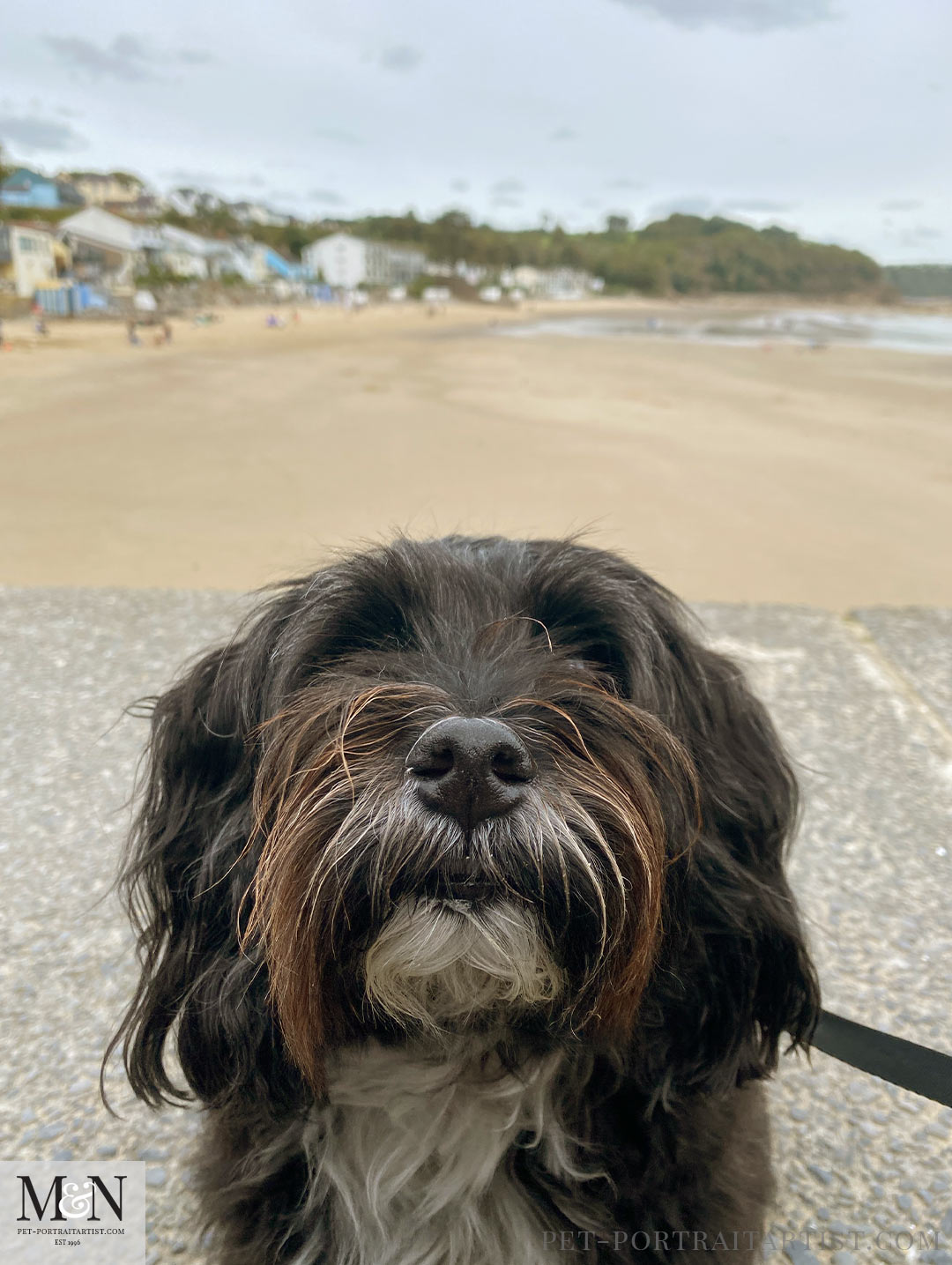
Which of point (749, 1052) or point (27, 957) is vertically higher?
point (749, 1052)

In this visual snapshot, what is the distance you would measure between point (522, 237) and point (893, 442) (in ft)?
379

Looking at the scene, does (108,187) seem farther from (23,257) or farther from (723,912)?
(723,912)

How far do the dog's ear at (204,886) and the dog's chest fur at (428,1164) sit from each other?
0.15 metres

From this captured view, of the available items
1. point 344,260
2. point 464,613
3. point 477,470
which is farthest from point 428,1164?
point 344,260

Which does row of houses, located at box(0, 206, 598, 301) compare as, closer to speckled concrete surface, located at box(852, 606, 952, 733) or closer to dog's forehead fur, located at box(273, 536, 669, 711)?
speckled concrete surface, located at box(852, 606, 952, 733)

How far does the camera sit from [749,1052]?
5.32 ft

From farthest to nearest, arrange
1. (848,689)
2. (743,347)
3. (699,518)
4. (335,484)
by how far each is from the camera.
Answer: (743,347)
(335,484)
(699,518)
(848,689)

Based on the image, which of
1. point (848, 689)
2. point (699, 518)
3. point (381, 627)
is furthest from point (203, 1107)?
point (699, 518)

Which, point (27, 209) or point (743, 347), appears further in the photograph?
point (27, 209)

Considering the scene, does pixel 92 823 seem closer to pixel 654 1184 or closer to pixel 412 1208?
pixel 412 1208

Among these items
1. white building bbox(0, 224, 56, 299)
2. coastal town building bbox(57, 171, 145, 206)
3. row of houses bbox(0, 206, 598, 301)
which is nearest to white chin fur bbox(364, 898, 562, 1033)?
row of houses bbox(0, 206, 598, 301)

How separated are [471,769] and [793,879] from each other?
171 centimetres

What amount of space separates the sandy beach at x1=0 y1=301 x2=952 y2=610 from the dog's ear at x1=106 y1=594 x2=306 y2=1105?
14.2 inches

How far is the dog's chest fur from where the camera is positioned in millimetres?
1521
